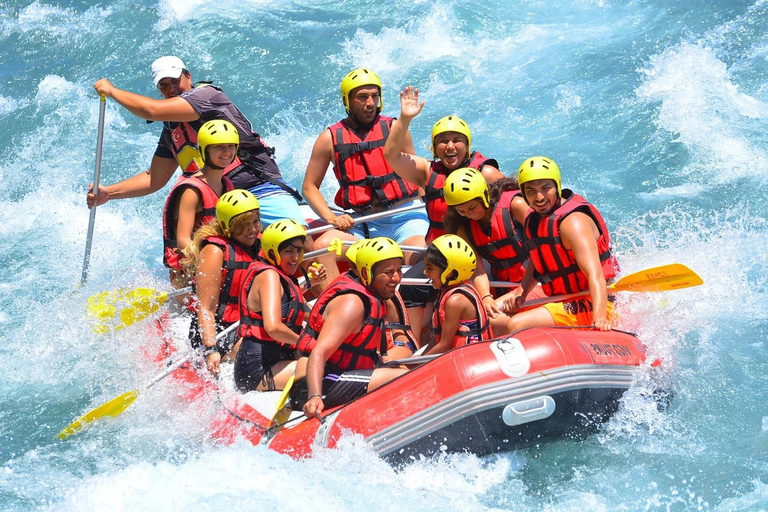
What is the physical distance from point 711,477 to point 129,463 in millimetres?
3320

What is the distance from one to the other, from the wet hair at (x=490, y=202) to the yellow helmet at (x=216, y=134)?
58.3 inches

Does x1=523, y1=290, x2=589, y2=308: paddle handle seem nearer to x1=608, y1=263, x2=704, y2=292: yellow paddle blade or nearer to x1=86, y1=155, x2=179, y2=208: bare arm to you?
x1=608, y1=263, x2=704, y2=292: yellow paddle blade

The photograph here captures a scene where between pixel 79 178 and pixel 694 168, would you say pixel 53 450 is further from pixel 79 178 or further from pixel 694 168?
pixel 694 168

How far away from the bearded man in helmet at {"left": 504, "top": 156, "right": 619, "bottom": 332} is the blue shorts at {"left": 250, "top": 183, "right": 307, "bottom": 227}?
1768 mm

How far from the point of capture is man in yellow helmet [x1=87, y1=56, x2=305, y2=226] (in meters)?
6.14

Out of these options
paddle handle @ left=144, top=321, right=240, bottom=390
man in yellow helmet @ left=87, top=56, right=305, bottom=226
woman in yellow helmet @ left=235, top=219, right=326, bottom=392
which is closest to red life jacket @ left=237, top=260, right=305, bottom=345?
woman in yellow helmet @ left=235, top=219, right=326, bottom=392

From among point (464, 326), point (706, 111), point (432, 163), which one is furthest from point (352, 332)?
point (706, 111)

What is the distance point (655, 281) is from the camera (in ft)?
18.0

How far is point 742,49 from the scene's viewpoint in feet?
34.1

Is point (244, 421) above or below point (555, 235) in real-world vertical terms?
below

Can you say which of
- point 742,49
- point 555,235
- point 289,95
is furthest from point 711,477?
point 289,95

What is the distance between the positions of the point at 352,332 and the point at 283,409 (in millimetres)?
658

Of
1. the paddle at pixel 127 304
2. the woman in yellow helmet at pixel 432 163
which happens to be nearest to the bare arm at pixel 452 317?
the woman in yellow helmet at pixel 432 163

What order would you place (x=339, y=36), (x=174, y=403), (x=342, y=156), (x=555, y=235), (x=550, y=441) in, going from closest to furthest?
(x=550, y=441) < (x=555, y=235) < (x=174, y=403) < (x=342, y=156) < (x=339, y=36)
